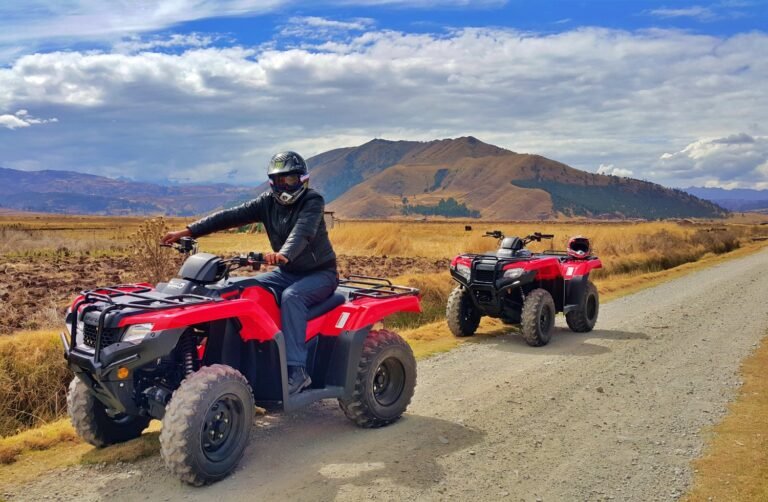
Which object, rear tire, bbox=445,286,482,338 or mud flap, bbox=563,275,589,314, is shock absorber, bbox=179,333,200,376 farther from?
mud flap, bbox=563,275,589,314

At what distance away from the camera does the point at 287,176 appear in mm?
6152

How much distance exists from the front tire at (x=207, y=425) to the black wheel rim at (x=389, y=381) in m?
1.84

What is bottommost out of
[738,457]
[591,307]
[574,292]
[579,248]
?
[738,457]

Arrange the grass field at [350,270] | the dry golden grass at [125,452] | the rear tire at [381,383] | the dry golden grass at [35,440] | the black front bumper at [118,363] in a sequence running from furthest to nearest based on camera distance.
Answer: the grass field at [350,270] → the rear tire at [381,383] → the dry golden grass at [35,440] → the dry golden grass at [125,452] → the black front bumper at [118,363]

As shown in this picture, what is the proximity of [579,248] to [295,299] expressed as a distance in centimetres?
894

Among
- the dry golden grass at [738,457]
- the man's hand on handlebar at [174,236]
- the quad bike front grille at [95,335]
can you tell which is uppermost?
the man's hand on handlebar at [174,236]

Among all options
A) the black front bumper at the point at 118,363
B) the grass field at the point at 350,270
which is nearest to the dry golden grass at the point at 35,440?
the grass field at the point at 350,270

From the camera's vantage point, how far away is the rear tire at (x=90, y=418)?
5.64 meters

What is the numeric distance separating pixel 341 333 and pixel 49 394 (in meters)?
4.37

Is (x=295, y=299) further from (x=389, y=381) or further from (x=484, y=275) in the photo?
(x=484, y=275)

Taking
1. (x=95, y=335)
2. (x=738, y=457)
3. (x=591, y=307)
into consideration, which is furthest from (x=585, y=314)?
(x=95, y=335)

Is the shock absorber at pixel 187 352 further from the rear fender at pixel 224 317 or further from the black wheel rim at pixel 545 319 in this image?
the black wheel rim at pixel 545 319

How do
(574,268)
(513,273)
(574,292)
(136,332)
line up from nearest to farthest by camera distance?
(136,332) → (513,273) → (574,292) → (574,268)

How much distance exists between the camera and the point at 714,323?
13.2 meters
